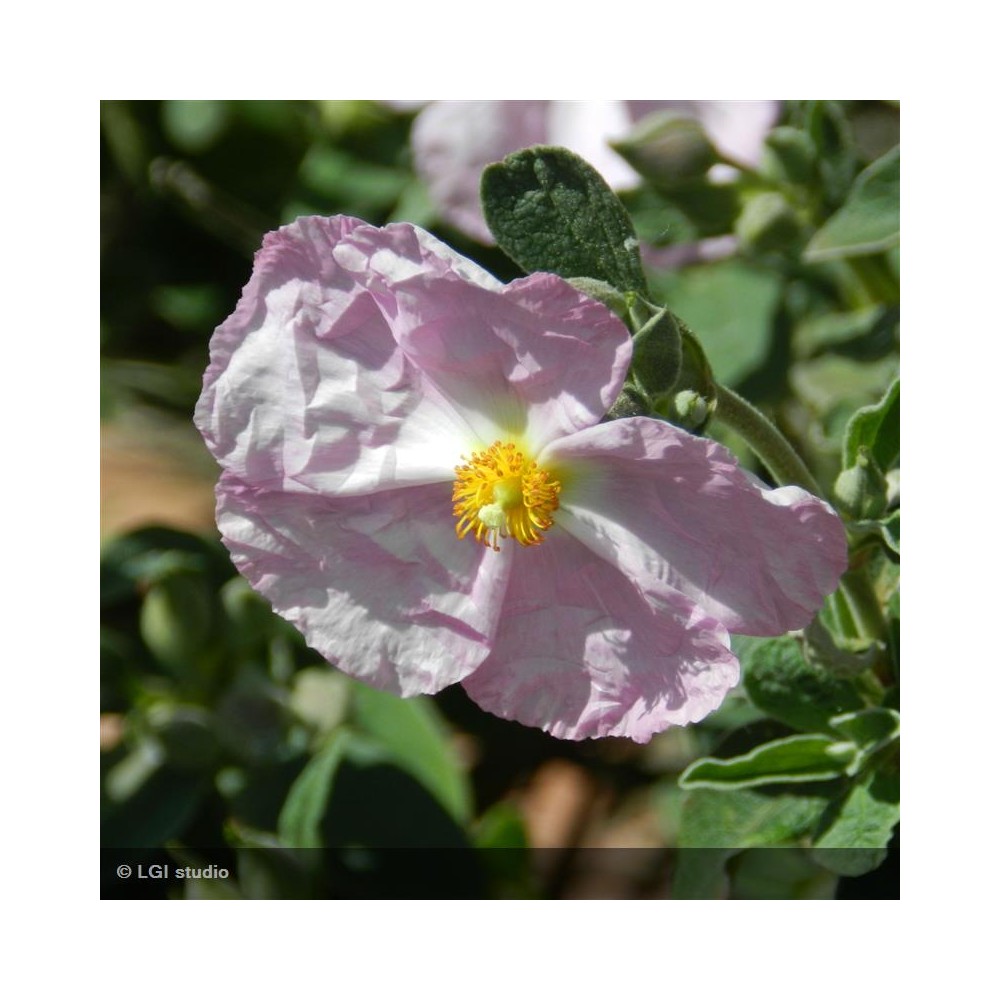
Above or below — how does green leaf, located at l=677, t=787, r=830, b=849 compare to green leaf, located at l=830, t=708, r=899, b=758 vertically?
below

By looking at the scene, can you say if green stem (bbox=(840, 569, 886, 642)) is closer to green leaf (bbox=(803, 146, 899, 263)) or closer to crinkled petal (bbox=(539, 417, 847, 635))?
crinkled petal (bbox=(539, 417, 847, 635))

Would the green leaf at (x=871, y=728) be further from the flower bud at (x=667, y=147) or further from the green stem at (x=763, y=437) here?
the flower bud at (x=667, y=147)

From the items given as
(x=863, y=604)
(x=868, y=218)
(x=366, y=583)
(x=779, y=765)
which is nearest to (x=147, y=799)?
(x=366, y=583)

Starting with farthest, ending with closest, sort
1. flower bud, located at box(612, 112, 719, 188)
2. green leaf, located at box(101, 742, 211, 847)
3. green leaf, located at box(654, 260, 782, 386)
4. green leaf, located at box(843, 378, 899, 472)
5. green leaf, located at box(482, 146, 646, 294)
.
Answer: green leaf, located at box(654, 260, 782, 386) < green leaf, located at box(101, 742, 211, 847) < flower bud, located at box(612, 112, 719, 188) < green leaf, located at box(843, 378, 899, 472) < green leaf, located at box(482, 146, 646, 294)

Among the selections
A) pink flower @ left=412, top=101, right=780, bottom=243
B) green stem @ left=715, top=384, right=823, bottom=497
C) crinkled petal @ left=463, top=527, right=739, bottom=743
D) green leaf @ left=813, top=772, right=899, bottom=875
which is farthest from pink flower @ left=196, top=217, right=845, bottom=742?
pink flower @ left=412, top=101, right=780, bottom=243

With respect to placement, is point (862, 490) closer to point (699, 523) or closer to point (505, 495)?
point (699, 523)

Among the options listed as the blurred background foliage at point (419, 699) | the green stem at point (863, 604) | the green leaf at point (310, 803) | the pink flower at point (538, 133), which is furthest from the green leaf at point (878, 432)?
the green leaf at point (310, 803)
